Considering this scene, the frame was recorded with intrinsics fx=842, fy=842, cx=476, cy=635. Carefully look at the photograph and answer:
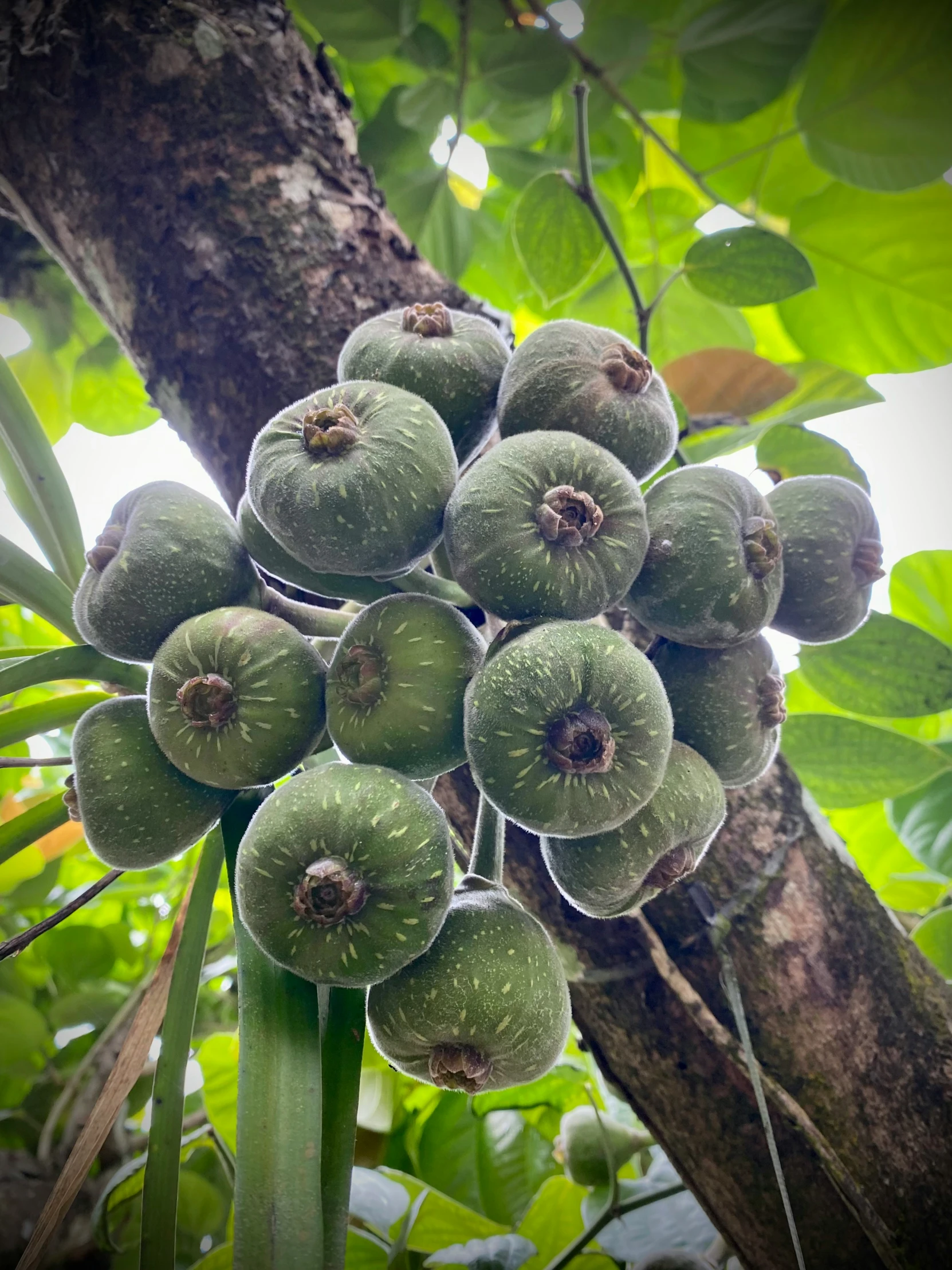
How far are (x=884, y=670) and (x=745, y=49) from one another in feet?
4.51

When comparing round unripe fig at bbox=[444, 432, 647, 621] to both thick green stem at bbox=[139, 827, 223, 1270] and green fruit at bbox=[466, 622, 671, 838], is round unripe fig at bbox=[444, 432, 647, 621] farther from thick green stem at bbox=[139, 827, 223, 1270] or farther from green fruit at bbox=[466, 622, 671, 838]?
thick green stem at bbox=[139, 827, 223, 1270]

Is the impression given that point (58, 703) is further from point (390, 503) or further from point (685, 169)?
point (685, 169)

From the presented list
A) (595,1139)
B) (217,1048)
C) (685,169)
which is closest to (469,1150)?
(595,1139)

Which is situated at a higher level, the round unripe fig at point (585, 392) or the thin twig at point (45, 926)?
the round unripe fig at point (585, 392)

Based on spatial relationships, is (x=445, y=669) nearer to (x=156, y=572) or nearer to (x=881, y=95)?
(x=156, y=572)

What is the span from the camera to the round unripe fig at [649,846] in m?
1.02

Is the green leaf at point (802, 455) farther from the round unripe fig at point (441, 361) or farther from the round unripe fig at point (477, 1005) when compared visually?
the round unripe fig at point (477, 1005)

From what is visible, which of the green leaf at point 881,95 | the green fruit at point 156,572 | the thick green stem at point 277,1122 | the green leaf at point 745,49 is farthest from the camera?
the green leaf at point 745,49

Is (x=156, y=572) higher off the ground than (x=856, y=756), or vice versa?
(x=156, y=572)

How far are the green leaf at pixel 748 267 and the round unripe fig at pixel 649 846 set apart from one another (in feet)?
3.68

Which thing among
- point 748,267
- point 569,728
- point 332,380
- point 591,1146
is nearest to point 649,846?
point 569,728

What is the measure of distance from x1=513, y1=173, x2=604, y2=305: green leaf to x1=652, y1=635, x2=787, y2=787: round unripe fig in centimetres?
115

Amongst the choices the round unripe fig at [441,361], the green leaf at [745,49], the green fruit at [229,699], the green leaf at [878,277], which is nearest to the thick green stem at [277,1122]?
the green fruit at [229,699]

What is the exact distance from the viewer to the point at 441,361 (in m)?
1.19
